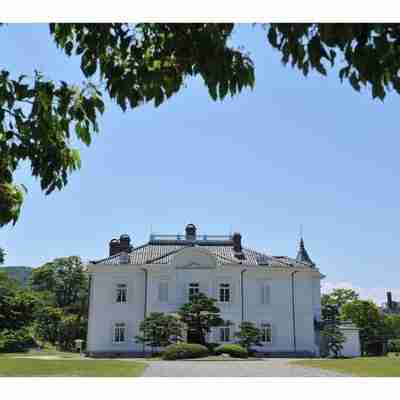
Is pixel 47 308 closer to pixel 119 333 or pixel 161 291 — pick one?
pixel 119 333

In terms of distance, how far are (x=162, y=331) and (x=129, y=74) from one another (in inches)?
629

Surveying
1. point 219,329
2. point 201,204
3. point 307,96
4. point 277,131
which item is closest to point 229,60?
point 307,96

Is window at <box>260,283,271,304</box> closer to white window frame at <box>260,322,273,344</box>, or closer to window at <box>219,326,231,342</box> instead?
white window frame at <box>260,322,273,344</box>

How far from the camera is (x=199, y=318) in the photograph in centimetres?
1777

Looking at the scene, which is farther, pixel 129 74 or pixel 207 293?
pixel 207 293

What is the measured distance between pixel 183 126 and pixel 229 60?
10.0 ft

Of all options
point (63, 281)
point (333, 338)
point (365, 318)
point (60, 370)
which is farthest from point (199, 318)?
point (365, 318)

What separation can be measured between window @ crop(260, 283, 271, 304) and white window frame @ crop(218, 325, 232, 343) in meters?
1.81

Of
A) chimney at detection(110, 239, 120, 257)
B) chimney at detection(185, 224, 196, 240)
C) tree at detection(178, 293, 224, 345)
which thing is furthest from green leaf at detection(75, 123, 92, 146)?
chimney at detection(110, 239, 120, 257)

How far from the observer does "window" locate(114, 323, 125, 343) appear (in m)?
20.0

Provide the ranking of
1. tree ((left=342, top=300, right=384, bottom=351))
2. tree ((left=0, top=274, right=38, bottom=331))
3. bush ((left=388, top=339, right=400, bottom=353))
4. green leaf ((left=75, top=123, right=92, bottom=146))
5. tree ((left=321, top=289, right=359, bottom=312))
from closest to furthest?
green leaf ((left=75, top=123, right=92, bottom=146)), tree ((left=0, top=274, right=38, bottom=331)), bush ((left=388, top=339, right=400, bottom=353)), tree ((left=342, top=300, right=384, bottom=351)), tree ((left=321, top=289, right=359, bottom=312))

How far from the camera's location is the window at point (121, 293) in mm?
20484

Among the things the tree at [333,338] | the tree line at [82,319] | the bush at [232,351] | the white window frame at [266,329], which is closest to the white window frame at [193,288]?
the tree line at [82,319]
